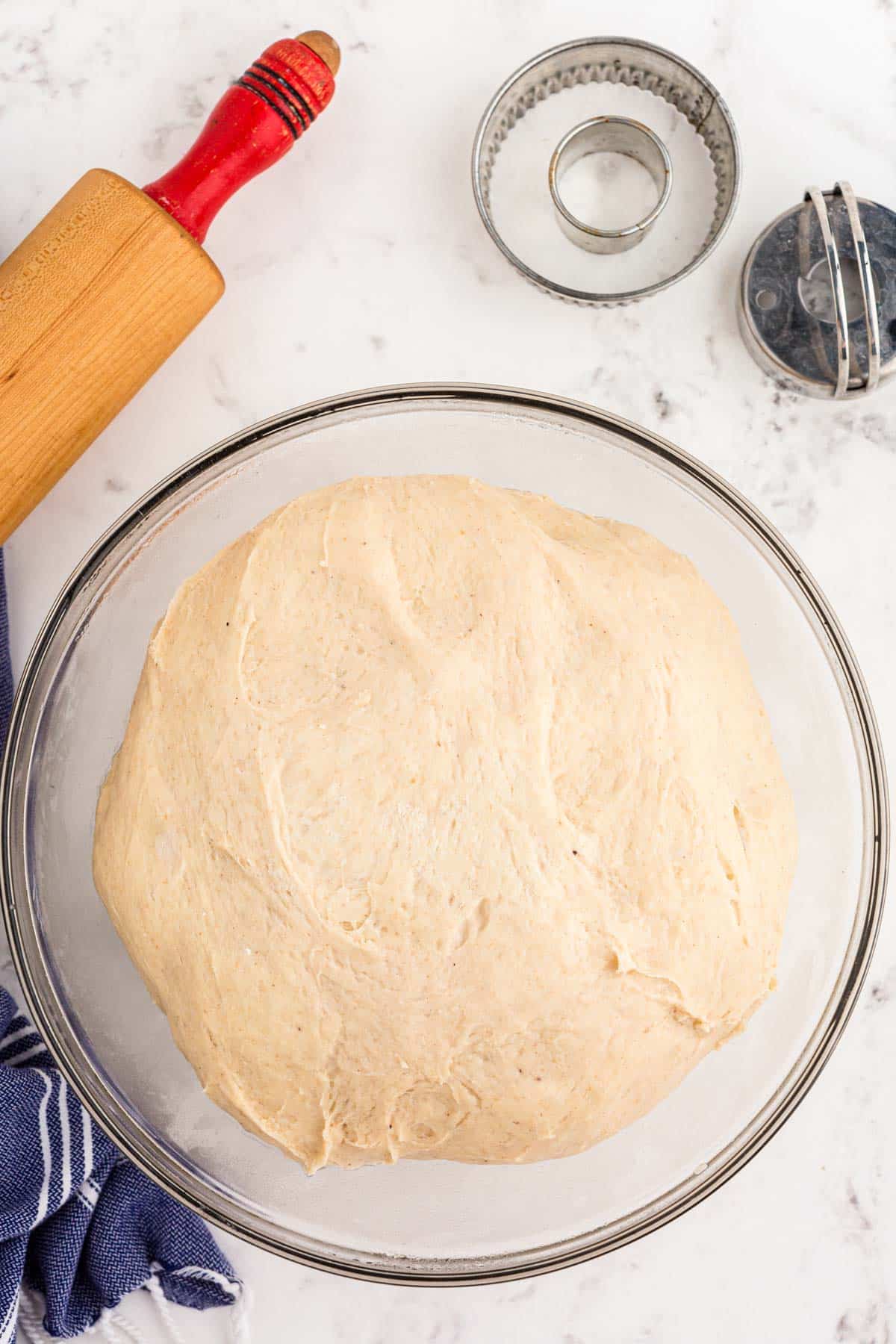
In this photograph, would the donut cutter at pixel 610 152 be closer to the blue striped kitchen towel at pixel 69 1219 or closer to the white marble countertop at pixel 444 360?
the white marble countertop at pixel 444 360

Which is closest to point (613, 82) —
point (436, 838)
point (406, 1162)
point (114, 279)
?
point (114, 279)

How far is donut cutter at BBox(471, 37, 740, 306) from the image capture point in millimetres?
1195

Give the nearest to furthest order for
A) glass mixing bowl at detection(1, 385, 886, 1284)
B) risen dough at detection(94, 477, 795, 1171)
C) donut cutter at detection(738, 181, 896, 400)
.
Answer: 1. risen dough at detection(94, 477, 795, 1171)
2. glass mixing bowl at detection(1, 385, 886, 1284)
3. donut cutter at detection(738, 181, 896, 400)

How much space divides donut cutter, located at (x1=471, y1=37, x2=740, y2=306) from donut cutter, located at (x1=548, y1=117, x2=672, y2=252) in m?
0.06

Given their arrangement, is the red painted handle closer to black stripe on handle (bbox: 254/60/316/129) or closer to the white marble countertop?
black stripe on handle (bbox: 254/60/316/129)

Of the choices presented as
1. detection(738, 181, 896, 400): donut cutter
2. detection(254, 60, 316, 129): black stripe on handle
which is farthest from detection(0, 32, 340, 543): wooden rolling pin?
detection(738, 181, 896, 400): donut cutter

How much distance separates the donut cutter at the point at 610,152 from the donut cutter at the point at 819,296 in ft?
0.45

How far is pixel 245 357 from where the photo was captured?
4.14 feet

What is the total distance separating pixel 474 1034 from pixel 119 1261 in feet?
2.00

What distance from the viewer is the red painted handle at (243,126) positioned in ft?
3.65

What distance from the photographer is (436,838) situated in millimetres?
895

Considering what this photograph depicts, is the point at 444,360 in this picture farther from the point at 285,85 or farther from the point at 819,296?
the point at 819,296

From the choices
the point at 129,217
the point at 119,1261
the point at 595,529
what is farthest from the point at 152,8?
the point at 119,1261

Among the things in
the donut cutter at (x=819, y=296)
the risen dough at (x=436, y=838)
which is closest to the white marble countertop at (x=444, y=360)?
the donut cutter at (x=819, y=296)
